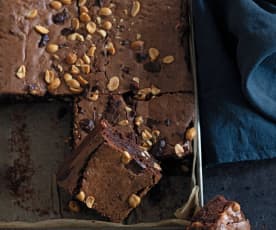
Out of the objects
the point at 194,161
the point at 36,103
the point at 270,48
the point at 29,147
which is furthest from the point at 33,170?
the point at 270,48

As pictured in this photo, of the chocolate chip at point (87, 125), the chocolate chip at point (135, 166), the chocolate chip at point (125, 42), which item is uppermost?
the chocolate chip at point (125, 42)

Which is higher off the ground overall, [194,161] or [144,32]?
[144,32]

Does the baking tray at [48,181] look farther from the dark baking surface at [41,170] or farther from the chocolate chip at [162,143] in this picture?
the chocolate chip at [162,143]

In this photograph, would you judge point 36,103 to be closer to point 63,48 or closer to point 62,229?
point 63,48

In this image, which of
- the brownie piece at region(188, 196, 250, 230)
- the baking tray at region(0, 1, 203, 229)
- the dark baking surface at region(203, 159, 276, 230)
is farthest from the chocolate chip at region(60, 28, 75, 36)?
the brownie piece at region(188, 196, 250, 230)

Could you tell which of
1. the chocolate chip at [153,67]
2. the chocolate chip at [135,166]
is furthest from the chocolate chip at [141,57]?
the chocolate chip at [135,166]

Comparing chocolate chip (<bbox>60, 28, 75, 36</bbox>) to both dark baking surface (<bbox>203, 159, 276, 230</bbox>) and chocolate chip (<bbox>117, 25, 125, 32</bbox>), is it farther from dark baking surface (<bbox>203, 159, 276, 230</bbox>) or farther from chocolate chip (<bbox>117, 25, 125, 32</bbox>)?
dark baking surface (<bbox>203, 159, 276, 230</bbox>)
